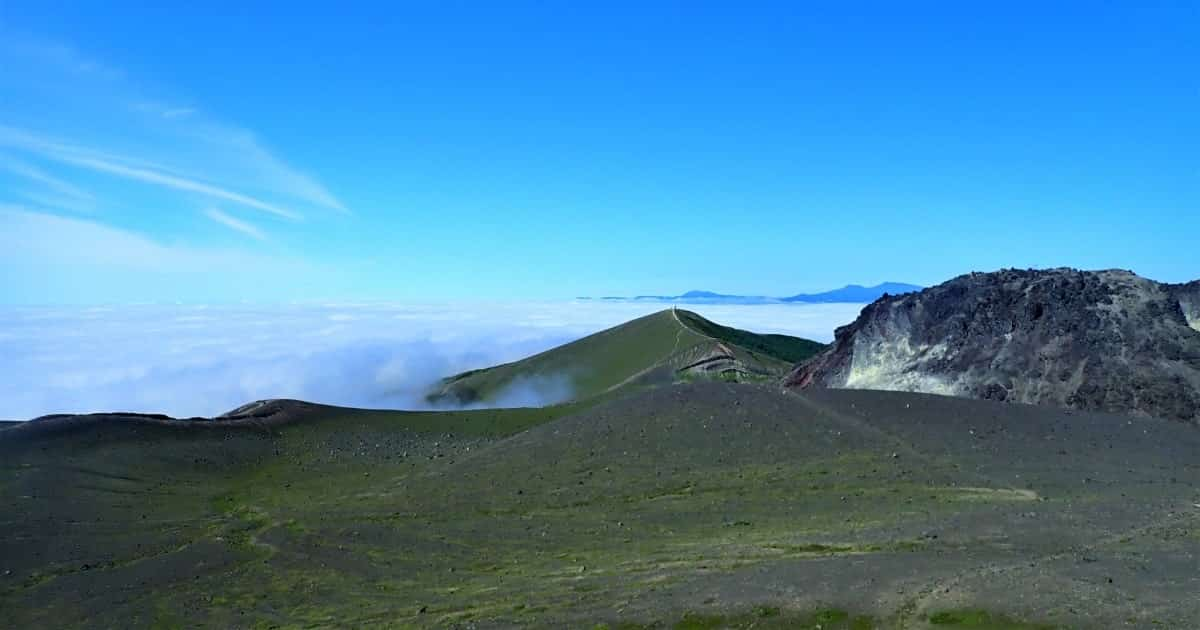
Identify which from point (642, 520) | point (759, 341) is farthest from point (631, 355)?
point (642, 520)

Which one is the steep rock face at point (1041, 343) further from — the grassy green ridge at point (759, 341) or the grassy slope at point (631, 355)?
the grassy green ridge at point (759, 341)

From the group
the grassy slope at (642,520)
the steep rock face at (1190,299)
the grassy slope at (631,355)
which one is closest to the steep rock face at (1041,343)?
the steep rock face at (1190,299)

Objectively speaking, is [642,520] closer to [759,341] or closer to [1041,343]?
[1041,343]

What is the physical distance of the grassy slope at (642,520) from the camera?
15148mm

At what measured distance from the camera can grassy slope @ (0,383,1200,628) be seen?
15148mm

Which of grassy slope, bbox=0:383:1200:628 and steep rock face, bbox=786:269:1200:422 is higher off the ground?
steep rock face, bbox=786:269:1200:422

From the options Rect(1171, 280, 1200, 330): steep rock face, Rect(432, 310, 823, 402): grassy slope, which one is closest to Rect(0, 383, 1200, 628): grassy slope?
Rect(1171, 280, 1200, 330): steep rock face

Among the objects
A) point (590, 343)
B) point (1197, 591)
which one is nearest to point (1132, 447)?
point (1197, 591)

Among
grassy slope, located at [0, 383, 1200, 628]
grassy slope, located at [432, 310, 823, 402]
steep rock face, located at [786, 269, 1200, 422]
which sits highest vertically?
grassy slope, located at [432, 310, 823, 402]

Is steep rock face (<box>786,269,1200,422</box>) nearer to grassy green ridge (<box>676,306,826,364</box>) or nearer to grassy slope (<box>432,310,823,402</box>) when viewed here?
grassy slope (<box>432,310,823,402</box>)

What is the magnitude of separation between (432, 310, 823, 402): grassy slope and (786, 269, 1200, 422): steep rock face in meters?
22.7

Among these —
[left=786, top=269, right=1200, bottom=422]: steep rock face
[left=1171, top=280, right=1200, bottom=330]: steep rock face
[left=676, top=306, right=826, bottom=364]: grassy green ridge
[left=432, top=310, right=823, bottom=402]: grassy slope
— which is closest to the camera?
[left=786, top=269, right=1200, bottom=422]: steep rock face

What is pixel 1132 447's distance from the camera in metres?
27.6

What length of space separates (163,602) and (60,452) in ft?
63.6
